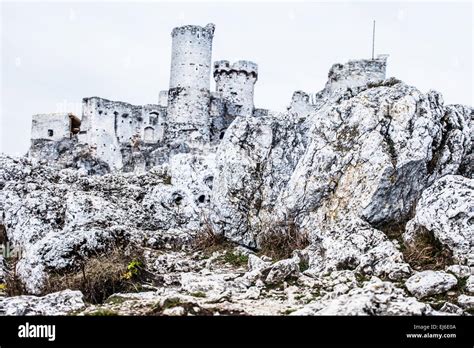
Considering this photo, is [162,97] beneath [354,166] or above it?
above

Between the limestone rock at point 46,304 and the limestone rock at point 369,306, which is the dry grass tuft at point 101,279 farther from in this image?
the limestone rock at point 369,306

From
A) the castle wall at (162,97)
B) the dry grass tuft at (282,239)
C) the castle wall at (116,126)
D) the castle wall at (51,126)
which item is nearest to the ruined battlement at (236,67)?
the castle wall at (116,126)

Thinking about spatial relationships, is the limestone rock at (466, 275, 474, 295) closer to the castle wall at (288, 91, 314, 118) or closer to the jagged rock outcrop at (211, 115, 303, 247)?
the jagged rock outcrop at (211, 115, 303, 247)

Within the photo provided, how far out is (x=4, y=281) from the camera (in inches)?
374

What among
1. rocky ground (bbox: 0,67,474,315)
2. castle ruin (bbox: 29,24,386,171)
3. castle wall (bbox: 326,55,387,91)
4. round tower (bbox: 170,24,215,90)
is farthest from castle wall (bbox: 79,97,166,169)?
rocky ground (bbox: 0,67,474,315)

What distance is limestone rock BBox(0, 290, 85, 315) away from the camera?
280 inches

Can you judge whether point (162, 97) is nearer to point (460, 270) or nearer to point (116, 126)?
point (116, 126)

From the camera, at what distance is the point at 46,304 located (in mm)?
7430

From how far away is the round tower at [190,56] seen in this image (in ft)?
123

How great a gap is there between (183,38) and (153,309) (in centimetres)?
3224

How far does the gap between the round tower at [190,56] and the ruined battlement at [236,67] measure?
2.78m

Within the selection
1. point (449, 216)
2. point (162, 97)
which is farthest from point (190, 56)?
point (449, 216)

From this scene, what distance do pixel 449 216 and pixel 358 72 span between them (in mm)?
20130

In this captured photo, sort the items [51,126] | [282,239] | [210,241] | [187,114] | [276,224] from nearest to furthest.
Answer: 1. [282,239]
2. [276,224]
3. [210,241]
4. [187,114]
5. [51,126]
